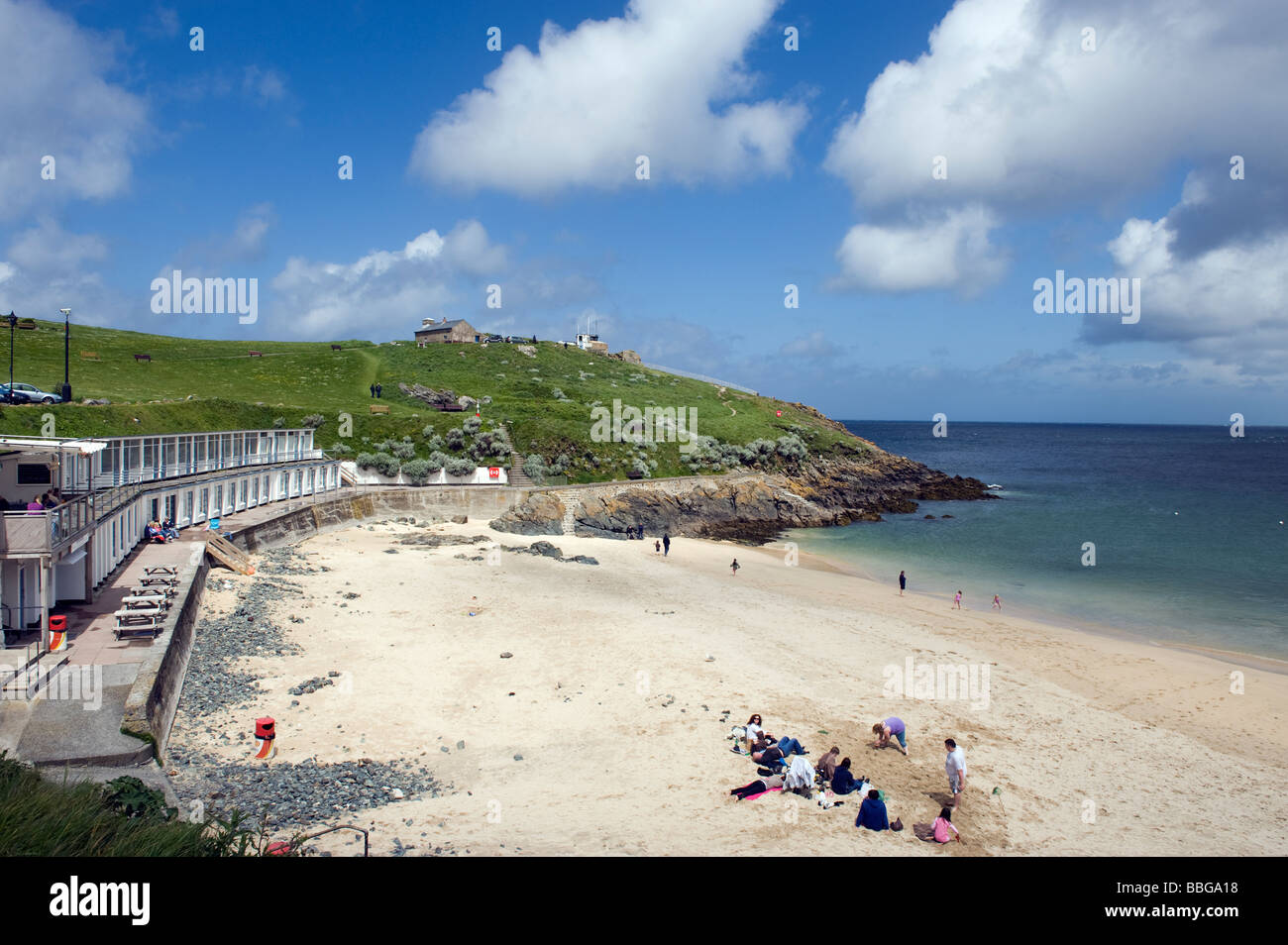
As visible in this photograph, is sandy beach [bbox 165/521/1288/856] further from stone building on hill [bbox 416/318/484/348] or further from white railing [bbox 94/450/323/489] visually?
stone building on hill [bbox 416/318/484/348]

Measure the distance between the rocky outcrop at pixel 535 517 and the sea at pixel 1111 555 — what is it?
52.9 ft

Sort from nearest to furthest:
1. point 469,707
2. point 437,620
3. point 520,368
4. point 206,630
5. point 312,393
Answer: point 469,707 < point 206,630 < point 437,620 < point 312,393 < point 520,368

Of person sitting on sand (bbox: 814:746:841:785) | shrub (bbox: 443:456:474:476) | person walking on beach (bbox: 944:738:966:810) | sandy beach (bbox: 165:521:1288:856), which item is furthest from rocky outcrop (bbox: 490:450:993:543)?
person walking on beach (bbox: 944:738:966:810)

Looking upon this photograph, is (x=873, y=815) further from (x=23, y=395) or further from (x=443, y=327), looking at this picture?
(x=443, y=327)

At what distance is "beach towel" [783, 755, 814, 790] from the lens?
14180mm

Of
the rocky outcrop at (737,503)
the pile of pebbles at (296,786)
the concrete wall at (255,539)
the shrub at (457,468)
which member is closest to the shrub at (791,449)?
the rocky outcrop at (737,503)

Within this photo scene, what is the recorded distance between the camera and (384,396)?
244 feet

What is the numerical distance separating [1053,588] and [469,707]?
30.6m

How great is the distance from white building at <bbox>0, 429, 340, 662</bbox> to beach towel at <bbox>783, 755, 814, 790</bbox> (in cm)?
1514

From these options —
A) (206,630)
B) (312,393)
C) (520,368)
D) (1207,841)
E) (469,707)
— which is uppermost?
(520,368)
